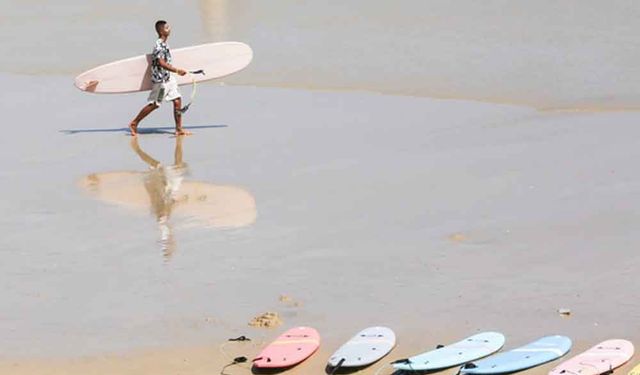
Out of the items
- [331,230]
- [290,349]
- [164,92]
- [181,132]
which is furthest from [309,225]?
[164,92]

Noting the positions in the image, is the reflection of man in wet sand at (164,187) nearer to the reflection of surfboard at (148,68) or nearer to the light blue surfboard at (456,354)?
the reflection of surfboard at (148,68)

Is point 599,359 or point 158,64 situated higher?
point 158,64

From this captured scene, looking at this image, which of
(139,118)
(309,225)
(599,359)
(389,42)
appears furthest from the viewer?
(389,42)

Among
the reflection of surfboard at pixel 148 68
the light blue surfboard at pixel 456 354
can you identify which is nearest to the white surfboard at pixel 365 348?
the light blue surfboard at pixel 456 354

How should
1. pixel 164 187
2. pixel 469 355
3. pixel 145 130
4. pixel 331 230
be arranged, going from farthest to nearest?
1. pixel 145 130
2. pixel 164 187
3. pixel 331 230
4. pixel 469 355

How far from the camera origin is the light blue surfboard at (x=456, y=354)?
6.77 metres

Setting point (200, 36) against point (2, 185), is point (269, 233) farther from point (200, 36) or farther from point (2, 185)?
point (200, 36)

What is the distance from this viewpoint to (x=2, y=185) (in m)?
11.0

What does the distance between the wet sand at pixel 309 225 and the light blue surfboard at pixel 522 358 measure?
0.22m

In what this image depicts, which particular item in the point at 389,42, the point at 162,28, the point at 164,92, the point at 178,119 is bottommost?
the point at 178,119

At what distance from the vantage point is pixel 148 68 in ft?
46.3

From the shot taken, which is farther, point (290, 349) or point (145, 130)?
point (145, 130)

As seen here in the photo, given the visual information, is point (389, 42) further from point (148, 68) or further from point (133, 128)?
point (133, 128)

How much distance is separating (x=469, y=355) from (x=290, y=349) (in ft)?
3.18
